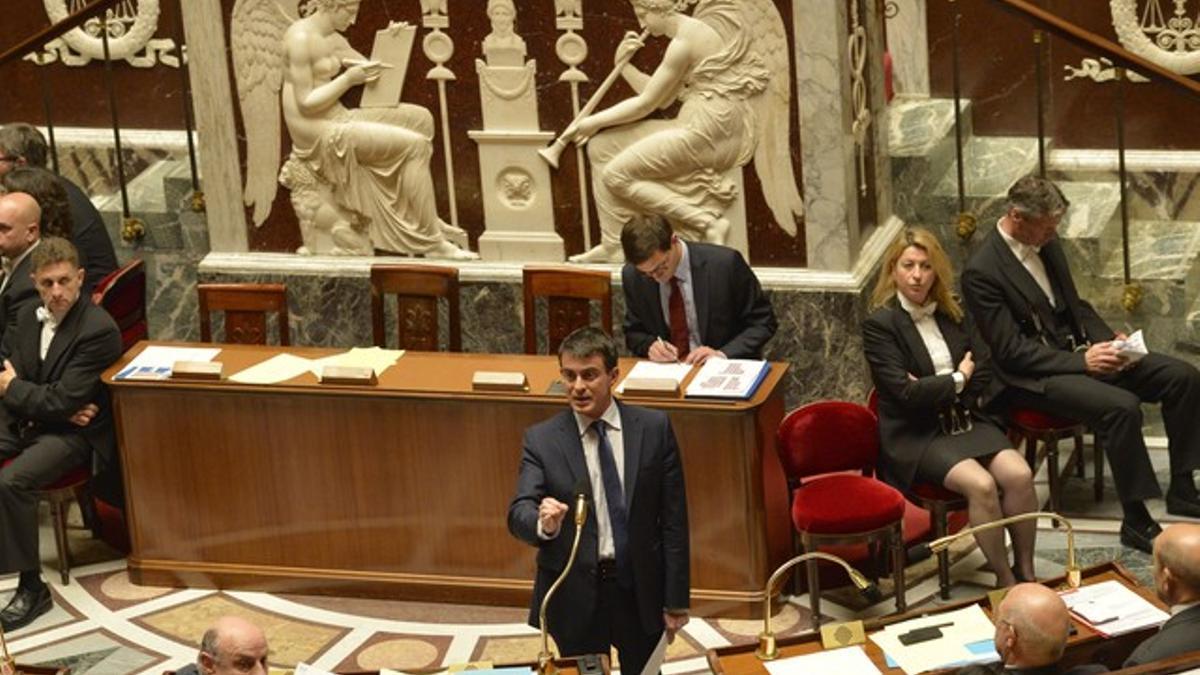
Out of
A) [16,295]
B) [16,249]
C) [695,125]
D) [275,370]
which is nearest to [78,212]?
[16,249]

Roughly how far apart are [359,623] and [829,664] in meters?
2.77

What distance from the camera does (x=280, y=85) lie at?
A: 11.0 meters

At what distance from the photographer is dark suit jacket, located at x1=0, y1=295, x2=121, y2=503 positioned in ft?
32.1

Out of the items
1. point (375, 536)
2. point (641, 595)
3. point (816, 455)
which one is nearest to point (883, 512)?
point (816, 455)

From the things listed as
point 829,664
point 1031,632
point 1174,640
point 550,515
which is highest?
point 550,515

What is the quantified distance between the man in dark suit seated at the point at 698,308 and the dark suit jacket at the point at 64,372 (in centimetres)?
220

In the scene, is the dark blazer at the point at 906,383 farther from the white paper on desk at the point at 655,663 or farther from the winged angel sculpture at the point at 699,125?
the white paper on desk at the point at 655,663

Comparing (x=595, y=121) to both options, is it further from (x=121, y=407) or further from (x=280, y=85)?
(x=121, y=407)

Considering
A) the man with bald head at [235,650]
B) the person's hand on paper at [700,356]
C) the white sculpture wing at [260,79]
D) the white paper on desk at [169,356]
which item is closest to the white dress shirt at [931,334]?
the person's hand on paper at [700,356]

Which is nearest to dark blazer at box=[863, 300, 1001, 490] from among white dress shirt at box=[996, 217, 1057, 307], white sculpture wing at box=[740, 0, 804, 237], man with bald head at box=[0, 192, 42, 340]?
white dress shirt at box=[996, 217, 1057, 307]

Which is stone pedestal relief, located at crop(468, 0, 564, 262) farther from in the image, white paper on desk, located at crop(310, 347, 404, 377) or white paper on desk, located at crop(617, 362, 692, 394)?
white paper on desk, located at crop(617, 362, 692, 394)

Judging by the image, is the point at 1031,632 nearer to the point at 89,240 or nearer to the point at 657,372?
the point at 657,372

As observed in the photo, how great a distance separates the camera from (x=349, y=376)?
378 inches

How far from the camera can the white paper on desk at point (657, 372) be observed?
9336 millimetres
